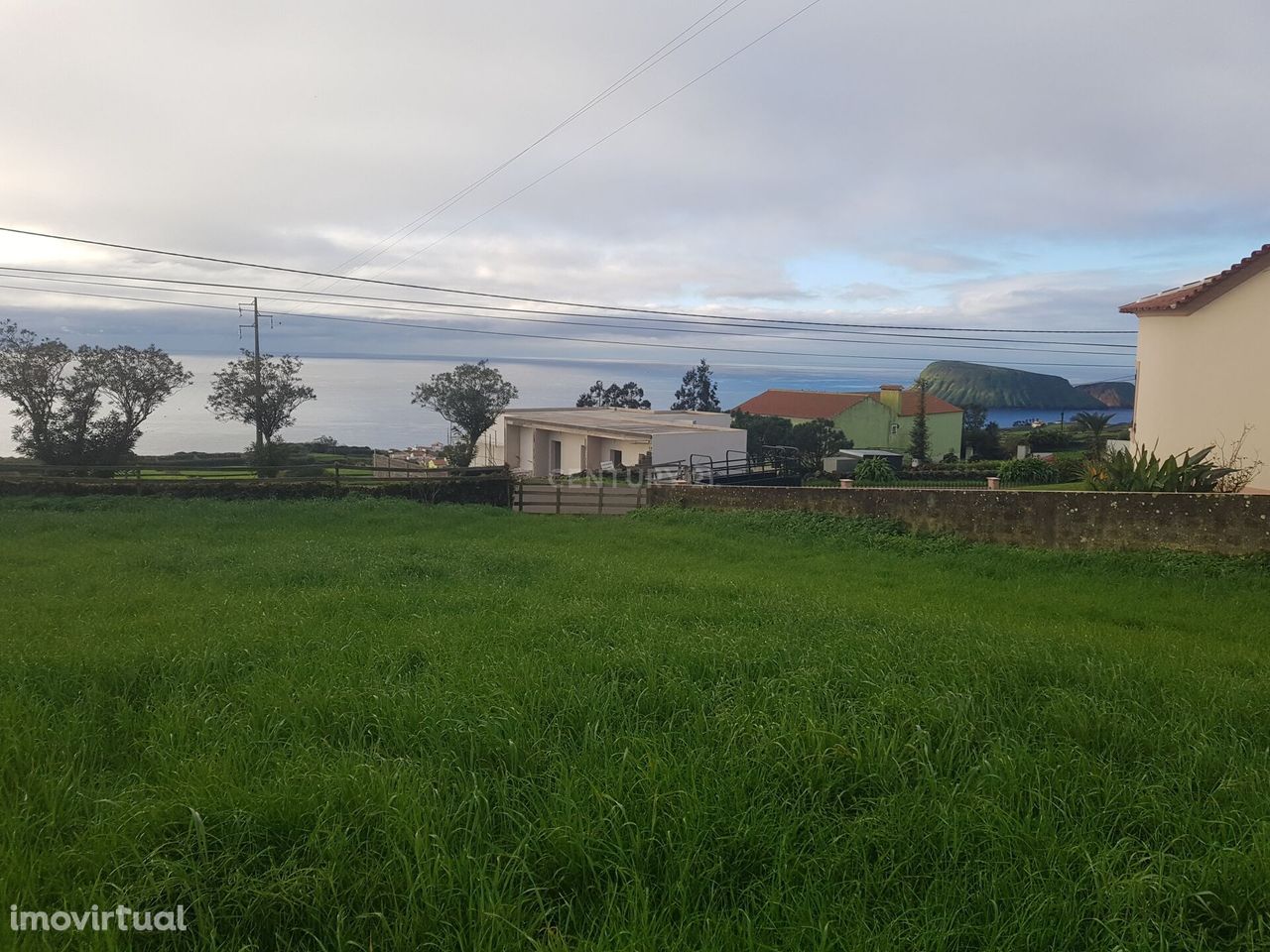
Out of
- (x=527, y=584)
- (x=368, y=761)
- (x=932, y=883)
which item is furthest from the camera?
(x=527, y=584)

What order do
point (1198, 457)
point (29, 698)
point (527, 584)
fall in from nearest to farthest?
point (29, 698) < point (527, 584) < point (1198, 457)

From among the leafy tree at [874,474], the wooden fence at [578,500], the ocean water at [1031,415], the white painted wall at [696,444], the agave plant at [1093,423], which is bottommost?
the wooden fence at [578,500]

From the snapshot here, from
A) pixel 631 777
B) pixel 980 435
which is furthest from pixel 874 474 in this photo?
pixel 980 435

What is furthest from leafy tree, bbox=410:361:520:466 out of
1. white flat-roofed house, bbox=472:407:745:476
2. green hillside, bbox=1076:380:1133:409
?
green hillside, bbox=1076:380:1133:409

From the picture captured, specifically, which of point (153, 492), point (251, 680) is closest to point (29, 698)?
point (251, 680)

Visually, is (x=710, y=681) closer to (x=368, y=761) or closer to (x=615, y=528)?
(x=368, y=761)

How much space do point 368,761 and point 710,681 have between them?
79.9 inches

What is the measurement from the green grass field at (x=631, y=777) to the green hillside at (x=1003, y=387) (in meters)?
97.0

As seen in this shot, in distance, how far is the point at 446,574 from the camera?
9664mm

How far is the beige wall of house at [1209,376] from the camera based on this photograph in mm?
16188

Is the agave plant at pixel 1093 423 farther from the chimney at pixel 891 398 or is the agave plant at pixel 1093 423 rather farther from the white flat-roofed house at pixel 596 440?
the white flat-roofed house at pixel 596 440

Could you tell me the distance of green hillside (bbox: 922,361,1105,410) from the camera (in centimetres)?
9820

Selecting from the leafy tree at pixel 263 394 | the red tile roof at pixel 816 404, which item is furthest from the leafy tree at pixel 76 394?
the red tile roof at pixel 816 404

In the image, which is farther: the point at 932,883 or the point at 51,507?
the point at 51,507
